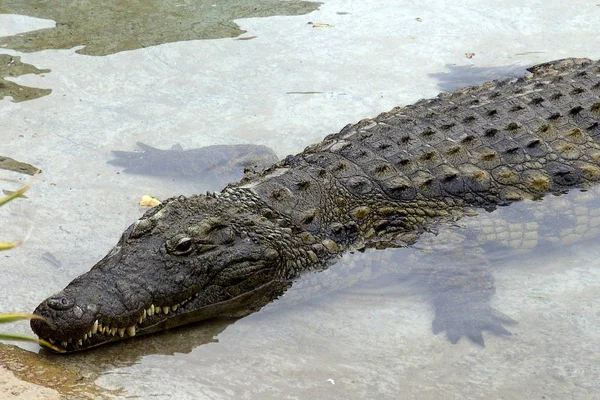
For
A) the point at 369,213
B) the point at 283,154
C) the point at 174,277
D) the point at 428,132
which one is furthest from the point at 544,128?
the point at 174,277

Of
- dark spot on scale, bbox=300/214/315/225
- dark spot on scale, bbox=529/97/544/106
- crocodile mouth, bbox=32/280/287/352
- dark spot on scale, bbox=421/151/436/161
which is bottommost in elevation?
crocodile mouth, bbox=32/280/287/352

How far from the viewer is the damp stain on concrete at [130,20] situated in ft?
28.7

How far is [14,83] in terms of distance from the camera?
7.91 meters

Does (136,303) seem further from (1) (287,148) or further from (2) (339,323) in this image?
(1) (287,148)

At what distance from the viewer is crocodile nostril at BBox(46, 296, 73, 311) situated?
182 inches

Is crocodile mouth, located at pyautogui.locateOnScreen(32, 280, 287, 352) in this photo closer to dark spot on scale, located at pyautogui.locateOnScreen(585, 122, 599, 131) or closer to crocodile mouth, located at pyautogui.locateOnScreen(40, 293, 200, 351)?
crocodile mouth, located at pyautogui.locateOnScreen(40, 293, 200, 351)

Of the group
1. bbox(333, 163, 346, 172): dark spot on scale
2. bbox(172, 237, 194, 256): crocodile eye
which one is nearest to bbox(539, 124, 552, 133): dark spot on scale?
bbox(333, 163, 346, 172): dark spot on scale

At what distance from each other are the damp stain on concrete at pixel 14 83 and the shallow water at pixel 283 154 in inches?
3.7

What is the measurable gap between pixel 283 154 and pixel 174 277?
217 centimetres

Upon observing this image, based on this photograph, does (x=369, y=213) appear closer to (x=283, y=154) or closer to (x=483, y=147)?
(x=483, y=147)

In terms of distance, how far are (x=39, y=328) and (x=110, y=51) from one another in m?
4.53

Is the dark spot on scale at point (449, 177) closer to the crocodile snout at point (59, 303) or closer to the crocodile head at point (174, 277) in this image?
the crocodile head at point (174, 277)

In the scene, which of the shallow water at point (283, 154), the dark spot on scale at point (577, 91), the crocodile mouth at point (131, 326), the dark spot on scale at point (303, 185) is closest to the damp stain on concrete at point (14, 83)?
the shallow water at point (283, 154)

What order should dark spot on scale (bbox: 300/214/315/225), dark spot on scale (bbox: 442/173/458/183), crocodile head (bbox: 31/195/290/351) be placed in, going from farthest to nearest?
dark spot on scale (bbox: 442/173/458/183) → dark spot on scale (bbox: 300/214/315/225) → crocodile head (bbox: 31/195/290/351)
